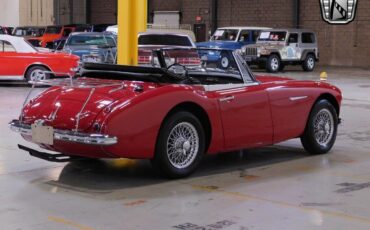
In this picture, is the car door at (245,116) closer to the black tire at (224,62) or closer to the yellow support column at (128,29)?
the black tire at (224,62)

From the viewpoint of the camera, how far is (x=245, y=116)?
6863mm

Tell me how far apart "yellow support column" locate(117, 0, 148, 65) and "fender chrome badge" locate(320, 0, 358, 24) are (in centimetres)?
1974

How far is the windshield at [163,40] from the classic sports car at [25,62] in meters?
4.85

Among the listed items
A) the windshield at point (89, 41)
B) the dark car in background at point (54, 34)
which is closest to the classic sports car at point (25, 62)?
the windshield at point (89, 41)

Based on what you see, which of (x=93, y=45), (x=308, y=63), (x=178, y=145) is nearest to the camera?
(x=178, y=145)

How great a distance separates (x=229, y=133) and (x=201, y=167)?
586 millimetres

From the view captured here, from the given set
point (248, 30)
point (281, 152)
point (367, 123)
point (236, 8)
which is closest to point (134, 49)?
point (281, 152)

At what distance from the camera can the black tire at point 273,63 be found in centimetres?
2588

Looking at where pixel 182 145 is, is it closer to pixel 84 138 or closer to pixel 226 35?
pixel 84 138

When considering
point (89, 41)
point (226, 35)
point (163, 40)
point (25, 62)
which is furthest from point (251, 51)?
point (25, 62)

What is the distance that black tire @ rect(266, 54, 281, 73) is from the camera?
25.9m

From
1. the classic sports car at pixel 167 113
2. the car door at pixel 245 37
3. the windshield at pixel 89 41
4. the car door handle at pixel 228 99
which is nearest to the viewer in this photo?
the classic sports car at pixel 167 113

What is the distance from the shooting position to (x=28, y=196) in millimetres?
5652

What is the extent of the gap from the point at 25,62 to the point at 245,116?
11036 millimetres
